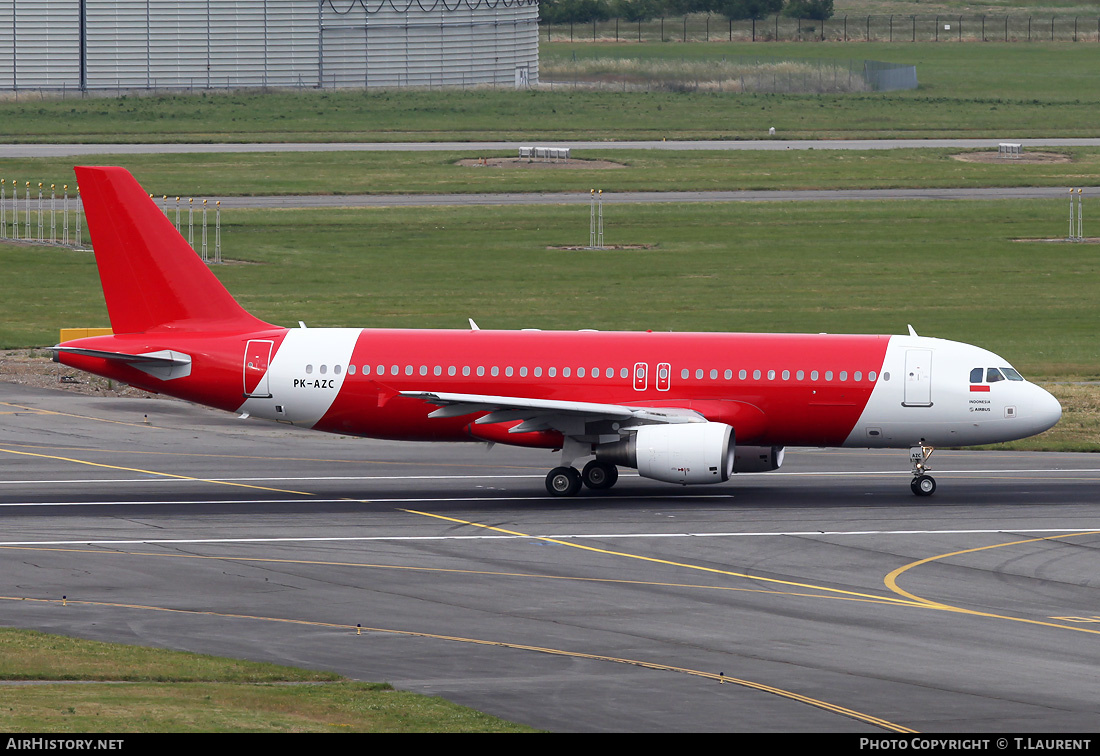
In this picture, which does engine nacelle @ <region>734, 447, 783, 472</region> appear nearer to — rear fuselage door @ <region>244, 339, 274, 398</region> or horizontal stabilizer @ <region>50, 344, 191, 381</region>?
rear fuselage door @ <region>244, 339, 274, 398</region>

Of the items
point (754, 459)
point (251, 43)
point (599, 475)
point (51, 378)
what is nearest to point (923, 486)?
point (754, 459)

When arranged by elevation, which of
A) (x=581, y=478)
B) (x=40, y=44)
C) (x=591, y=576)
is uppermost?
(x=40, y=44)

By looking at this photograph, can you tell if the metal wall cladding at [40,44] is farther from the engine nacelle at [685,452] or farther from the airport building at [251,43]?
the engine nacelle at [685,452]

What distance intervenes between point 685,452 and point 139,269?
583 inches

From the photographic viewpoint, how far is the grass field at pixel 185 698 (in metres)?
19.7

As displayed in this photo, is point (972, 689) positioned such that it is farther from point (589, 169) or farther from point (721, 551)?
point (589, 169)

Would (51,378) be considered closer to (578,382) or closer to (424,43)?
(578,382)

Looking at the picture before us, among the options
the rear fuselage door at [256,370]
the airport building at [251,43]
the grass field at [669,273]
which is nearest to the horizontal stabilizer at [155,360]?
the rear fuselage door at [256,370]

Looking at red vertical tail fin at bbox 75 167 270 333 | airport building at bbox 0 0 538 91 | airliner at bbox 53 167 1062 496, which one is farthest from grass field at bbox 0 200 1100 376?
airport building at bbox 0 0 538 91

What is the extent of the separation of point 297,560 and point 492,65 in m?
120

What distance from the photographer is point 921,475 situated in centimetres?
3866

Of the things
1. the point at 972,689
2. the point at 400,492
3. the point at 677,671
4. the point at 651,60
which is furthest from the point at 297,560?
the point at 651,60

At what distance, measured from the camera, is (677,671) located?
927 inches

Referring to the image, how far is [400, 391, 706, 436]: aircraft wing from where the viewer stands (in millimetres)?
36562
